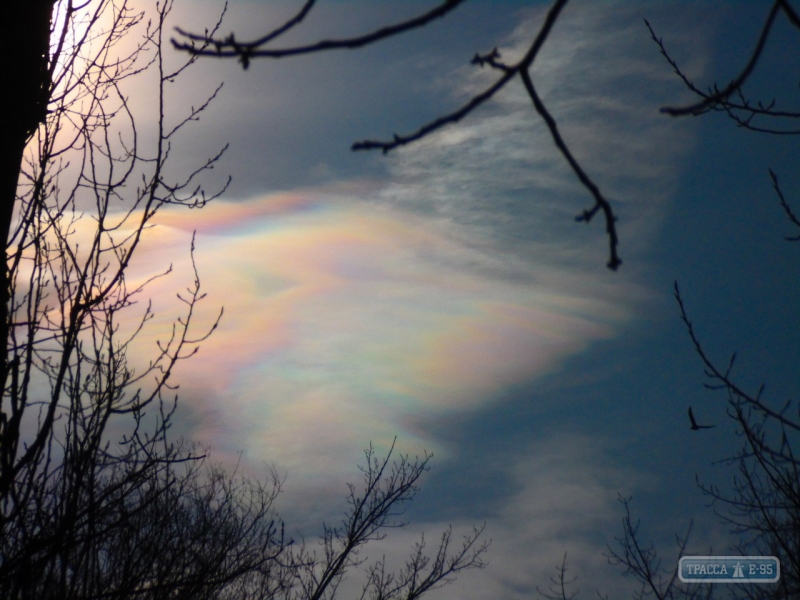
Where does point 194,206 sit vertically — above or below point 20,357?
above

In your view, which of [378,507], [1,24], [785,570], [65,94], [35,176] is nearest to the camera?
[1,24]

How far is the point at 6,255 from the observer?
362 cm

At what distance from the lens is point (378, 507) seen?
14.1m

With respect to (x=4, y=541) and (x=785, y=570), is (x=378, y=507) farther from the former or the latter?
(x=4, y=541)

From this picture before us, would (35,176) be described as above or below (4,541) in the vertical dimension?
above

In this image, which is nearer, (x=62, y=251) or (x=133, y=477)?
(x=133, y=477)

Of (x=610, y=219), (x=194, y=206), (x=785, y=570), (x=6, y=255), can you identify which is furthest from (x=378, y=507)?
(x=610, y=219)

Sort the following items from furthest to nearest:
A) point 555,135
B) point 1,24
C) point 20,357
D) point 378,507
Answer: point 378,507 < point 1,24 < point 20,357 < point 555,135

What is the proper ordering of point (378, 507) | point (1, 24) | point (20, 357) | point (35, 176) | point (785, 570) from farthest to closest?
point (378, 507) < point (785, 570) < point (35, 176) < point (1, 24) < point (20, 357)

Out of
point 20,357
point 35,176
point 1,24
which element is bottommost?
point 20,357

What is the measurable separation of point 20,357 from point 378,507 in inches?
453

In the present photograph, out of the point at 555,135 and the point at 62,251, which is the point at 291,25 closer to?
the point at 555,135

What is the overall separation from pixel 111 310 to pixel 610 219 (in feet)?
11.5

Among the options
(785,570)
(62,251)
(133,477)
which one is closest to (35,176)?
(62,251)
